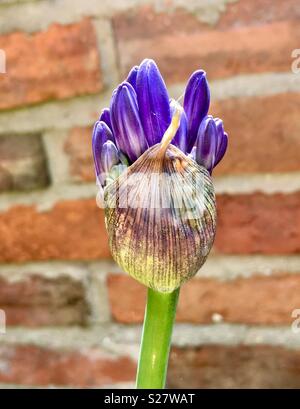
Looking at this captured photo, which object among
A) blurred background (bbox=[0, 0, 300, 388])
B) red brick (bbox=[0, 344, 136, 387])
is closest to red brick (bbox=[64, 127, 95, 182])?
blurred background (bbox=[0, 0, 300, 388])

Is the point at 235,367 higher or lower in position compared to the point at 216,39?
lower

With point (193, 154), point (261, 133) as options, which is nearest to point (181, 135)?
point (193, 154)

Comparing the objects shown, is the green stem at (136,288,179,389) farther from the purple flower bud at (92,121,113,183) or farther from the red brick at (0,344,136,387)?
the red brick at (0,344,136,387)

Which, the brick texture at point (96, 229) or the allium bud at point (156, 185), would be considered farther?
the brick texture at point (96, 229)

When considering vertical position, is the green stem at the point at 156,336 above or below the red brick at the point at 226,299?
below

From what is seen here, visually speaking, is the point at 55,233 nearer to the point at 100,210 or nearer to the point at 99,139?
the point at 100,210

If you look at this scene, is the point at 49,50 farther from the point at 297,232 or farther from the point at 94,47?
the point at 297,232

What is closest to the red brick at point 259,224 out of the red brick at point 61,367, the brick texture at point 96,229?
the brick texture at point 96,229

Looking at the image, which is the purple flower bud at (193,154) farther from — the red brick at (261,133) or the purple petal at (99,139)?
the red brick at (261,133)

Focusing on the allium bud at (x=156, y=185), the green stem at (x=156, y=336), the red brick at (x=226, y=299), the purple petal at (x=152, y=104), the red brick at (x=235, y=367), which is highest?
the purple petal at (x=152, y=104)
